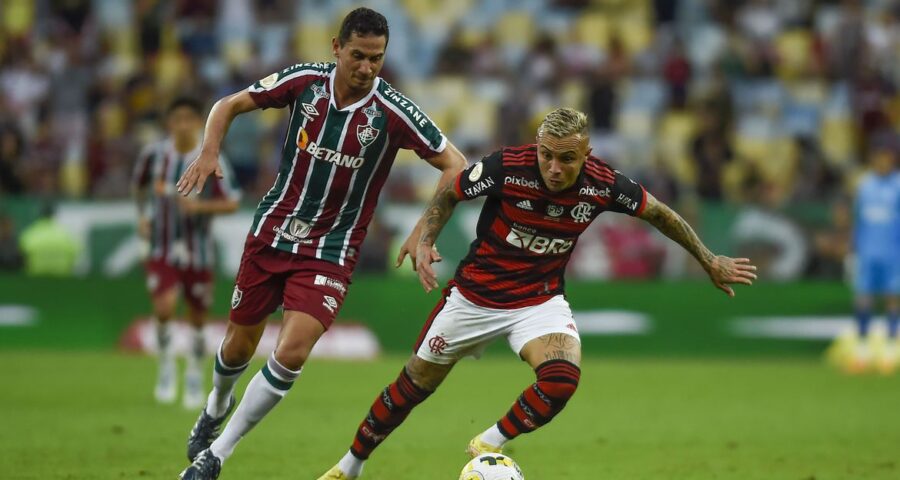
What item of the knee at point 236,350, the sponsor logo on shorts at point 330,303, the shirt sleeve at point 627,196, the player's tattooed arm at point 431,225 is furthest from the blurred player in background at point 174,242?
the shirt sleeve at point 627,196

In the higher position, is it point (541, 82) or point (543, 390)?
point (541, 82)

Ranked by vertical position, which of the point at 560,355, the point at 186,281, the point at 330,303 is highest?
the point at 560,355

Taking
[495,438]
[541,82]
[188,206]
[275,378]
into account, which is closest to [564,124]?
[495,438]

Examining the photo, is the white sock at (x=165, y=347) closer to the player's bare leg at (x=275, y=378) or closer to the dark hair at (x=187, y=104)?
the dark hair at (x=187, y=104)

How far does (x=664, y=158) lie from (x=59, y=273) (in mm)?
9284

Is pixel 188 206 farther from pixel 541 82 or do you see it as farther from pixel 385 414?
pixel 541 82

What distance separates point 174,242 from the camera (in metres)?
13.6

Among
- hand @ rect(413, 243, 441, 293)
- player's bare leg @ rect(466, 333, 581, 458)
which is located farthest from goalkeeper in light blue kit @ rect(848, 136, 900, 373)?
hand @ rect(413, 243, 441, 293)

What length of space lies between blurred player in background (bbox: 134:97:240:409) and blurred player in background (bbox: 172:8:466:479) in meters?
5.20

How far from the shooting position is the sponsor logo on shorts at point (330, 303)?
26.1 feet

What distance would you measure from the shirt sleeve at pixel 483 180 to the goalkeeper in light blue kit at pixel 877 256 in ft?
36.9

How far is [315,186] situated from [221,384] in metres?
1.44

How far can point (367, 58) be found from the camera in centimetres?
784

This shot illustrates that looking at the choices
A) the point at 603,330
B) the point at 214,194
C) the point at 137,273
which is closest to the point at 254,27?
the point at 137,273
